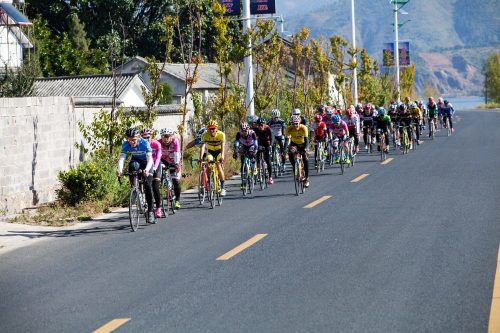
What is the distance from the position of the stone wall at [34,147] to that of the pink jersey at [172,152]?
3095mm

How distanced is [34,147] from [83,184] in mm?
1561

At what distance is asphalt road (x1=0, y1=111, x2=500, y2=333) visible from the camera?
9.16 metres

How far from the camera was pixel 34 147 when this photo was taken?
21.0 m

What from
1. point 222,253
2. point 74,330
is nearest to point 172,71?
point 222,253

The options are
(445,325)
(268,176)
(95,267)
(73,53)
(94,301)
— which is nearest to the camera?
(445,325)

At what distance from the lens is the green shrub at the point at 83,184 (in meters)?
20.3

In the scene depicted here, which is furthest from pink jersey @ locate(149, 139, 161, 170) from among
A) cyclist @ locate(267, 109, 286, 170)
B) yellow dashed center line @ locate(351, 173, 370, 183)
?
cyclist @ locate(267, 109, 286, 170)

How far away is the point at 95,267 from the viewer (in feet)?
41.7

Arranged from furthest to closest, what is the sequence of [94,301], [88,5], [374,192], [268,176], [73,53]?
[88,5], [73,53], [268,176], [374,192], [94,301]

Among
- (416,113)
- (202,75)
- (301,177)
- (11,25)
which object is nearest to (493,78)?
(202,75)

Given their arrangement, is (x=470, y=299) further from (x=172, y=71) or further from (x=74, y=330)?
(x=172, y=71)

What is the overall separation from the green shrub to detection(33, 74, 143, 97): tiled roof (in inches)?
Result: 1140

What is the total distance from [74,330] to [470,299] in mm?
3889

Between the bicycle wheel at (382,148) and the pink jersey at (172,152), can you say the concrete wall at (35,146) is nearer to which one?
the pink jersey at (172,152)
